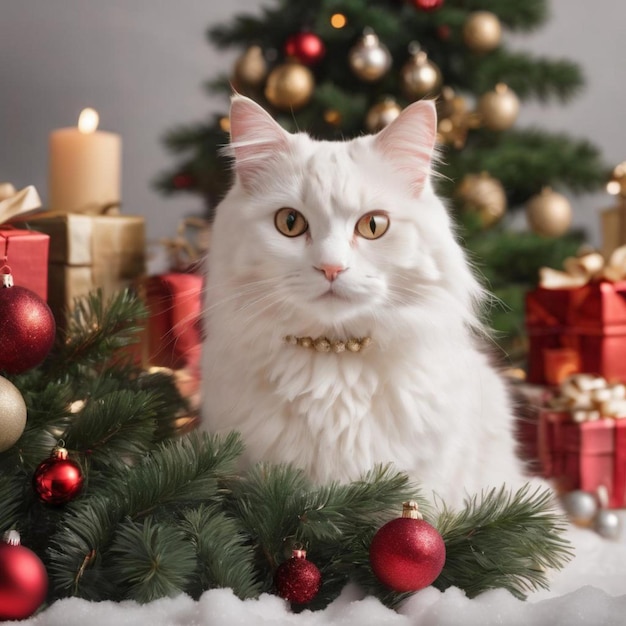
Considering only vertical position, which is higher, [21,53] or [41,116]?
[21,53]

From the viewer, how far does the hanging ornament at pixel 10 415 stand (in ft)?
2.51

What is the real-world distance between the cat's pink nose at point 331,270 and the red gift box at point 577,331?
72 centimetres

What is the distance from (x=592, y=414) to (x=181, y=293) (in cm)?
74

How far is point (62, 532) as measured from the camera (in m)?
0.77

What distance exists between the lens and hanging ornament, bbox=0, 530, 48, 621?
68 centimetres

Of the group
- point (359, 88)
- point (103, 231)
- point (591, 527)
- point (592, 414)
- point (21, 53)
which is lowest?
point (591, 527)

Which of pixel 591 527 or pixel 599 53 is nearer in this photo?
pixel 591 527

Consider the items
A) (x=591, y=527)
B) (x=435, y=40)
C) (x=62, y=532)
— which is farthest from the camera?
(x=435, y=40)

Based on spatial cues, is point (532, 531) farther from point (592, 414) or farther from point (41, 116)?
point (41, 116)

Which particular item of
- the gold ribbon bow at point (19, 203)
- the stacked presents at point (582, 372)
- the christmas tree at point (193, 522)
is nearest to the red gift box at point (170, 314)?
the gold ribbon bow at point (19, 203)

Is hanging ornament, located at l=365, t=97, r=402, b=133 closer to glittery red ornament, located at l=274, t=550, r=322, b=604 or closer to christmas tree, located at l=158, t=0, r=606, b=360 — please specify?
christmas tree, located at l=158, t=0, r=606, b=360

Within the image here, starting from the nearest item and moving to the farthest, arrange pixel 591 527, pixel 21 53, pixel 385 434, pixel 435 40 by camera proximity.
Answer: pixel 385 434, pixel 591 527, pixel 435 40, pixel 21 53

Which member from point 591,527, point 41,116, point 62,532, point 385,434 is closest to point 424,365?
point 385,434

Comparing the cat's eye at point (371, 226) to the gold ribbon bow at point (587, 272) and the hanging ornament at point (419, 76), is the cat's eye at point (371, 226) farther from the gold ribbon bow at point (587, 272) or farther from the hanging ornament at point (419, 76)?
the hanging ornament at point (419, 76)
